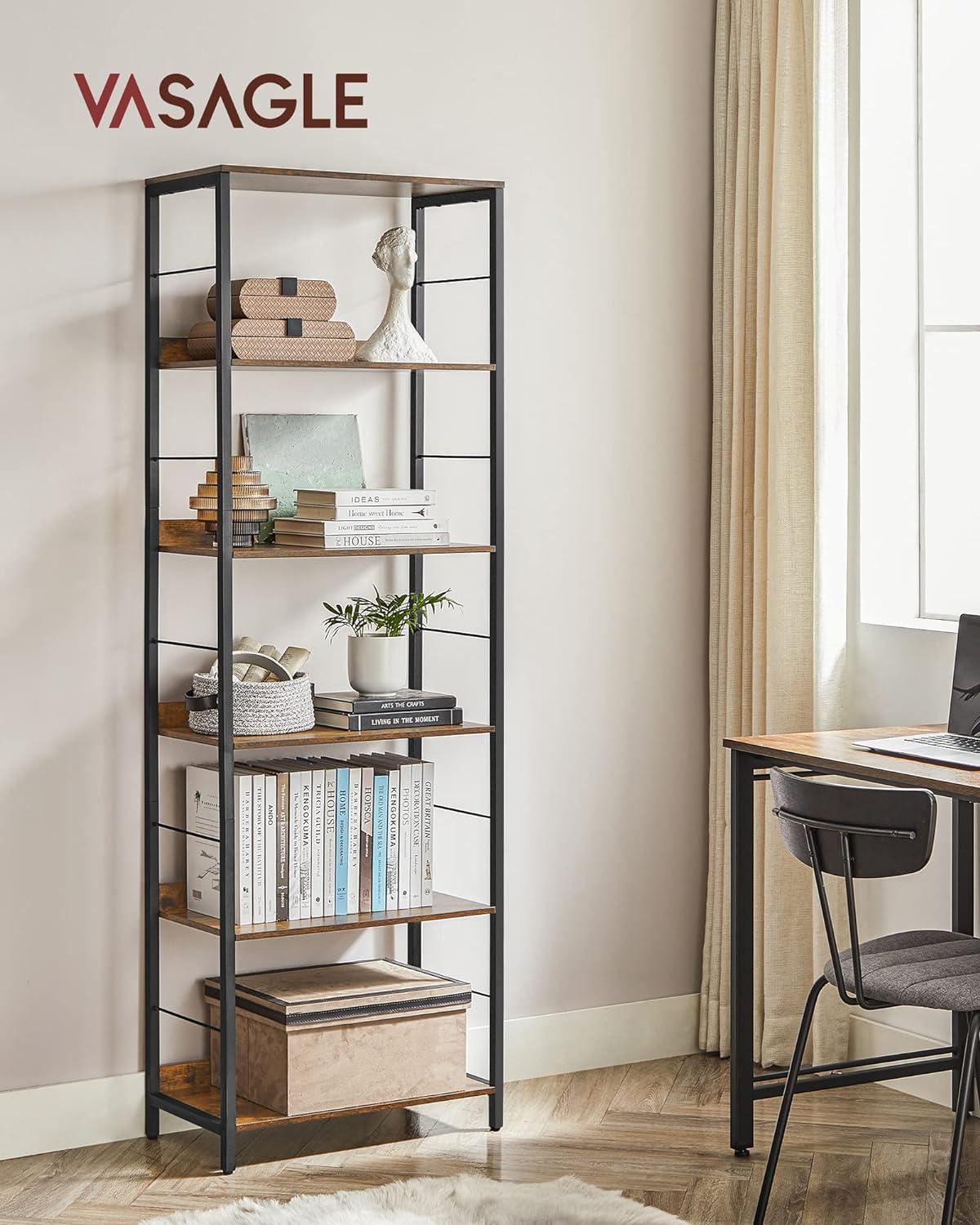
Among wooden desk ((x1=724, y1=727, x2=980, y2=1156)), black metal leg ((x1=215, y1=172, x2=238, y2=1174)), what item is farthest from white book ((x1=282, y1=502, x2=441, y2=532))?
wooden desk ((x1=724, y1=727, x2=980, y2=1156))

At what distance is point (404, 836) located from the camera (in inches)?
141

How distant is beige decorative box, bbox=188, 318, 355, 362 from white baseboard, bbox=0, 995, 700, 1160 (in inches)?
61.2

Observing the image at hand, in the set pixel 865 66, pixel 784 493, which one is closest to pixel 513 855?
pixel 784 493

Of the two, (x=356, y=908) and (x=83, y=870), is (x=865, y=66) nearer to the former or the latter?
(x=356, y=908)

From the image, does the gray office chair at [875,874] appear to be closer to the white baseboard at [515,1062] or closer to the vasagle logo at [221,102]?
the white baseboard at [515,1062]

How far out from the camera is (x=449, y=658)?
153 inches

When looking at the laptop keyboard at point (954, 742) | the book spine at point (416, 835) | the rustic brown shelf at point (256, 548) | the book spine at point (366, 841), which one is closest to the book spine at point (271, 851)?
the book spine at point (366, 841)

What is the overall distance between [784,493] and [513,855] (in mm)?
1070

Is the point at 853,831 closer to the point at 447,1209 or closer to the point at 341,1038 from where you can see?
the point at 447,1209

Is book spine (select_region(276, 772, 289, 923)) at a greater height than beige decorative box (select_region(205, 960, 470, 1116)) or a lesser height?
greater

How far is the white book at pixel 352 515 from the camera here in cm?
340

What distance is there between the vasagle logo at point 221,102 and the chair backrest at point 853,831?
1774 mm

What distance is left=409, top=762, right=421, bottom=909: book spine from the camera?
3600 millimetres

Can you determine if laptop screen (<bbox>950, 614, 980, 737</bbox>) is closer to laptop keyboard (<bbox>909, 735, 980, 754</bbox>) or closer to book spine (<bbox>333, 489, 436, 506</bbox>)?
laptop keyboard (<bbox>909, 735, 980, 754</bbox>)
